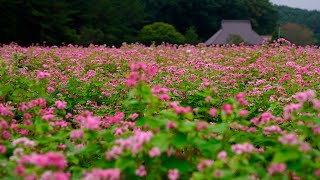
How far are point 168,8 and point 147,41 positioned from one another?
20.1 metres

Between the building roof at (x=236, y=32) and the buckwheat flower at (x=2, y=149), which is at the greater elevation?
the buckwheat flower at (x=2, y=149)

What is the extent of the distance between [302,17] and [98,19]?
60.6 meters

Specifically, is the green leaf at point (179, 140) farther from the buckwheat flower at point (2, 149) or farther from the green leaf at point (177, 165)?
the buckwheat flower at point (2, 149)

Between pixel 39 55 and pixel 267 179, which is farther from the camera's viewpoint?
pixel 39 55

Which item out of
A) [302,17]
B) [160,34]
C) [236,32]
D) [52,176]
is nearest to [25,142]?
[52,176]

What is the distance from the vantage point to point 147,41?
3556 cm

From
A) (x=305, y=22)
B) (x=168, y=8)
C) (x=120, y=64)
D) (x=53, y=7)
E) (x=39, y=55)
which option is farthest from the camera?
(x=305, y=22)

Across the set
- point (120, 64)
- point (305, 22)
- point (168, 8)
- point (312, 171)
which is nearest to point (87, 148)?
point (312, 171)

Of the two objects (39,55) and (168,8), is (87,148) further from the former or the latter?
(168,8)

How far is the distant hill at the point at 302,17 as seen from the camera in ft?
272

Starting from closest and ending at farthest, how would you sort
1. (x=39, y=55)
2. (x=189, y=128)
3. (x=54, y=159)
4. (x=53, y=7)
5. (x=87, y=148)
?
(x=54, y=159)
(x=189, y=128)
(x=87, y=148)
(x=39, y=55)
(x=53, y=7)

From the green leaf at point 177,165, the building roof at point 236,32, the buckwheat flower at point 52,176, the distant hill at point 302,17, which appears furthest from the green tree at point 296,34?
the buckwheat flower at point 52,176

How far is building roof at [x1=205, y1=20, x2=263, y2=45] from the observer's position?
5144 centimetres

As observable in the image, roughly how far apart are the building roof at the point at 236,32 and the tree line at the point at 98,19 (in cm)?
330
